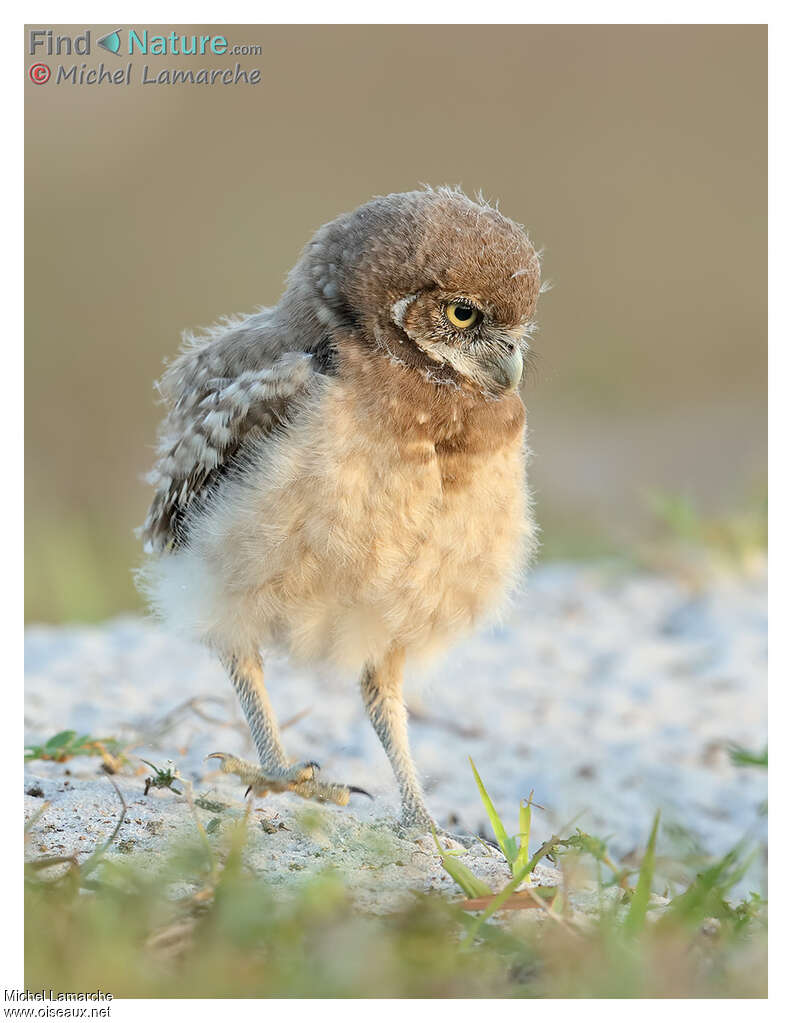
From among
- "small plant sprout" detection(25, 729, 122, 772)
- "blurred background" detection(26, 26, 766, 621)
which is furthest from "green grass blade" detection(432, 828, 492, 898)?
"blurred background" detection(26, 26, 766, 621)

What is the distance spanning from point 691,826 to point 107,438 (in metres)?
7.27

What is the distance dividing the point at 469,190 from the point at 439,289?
23.8 inches

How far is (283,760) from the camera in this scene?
11.7 ft

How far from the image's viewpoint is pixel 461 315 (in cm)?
325

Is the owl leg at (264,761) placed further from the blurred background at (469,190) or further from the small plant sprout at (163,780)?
the blurred background at (469,190)

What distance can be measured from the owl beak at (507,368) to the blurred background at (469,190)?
1.40 feet

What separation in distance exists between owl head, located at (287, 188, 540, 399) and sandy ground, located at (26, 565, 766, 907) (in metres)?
1.10

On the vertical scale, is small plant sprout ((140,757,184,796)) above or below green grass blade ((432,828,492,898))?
above

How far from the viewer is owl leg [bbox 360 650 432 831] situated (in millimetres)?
3662

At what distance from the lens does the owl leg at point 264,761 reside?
3.37 m

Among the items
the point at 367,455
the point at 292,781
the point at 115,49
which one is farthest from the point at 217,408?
the point at 292,781

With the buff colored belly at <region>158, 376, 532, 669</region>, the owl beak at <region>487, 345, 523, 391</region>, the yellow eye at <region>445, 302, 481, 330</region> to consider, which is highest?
the yellow eye at <region>445, 302, 481, 330</region>

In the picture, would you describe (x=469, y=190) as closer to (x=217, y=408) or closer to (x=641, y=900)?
(x=217, y=408)

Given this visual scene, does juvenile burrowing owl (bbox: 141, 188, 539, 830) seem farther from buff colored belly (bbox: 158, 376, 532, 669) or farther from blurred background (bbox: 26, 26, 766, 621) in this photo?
blurred background (bbox: 26, 26, 766, 621)
